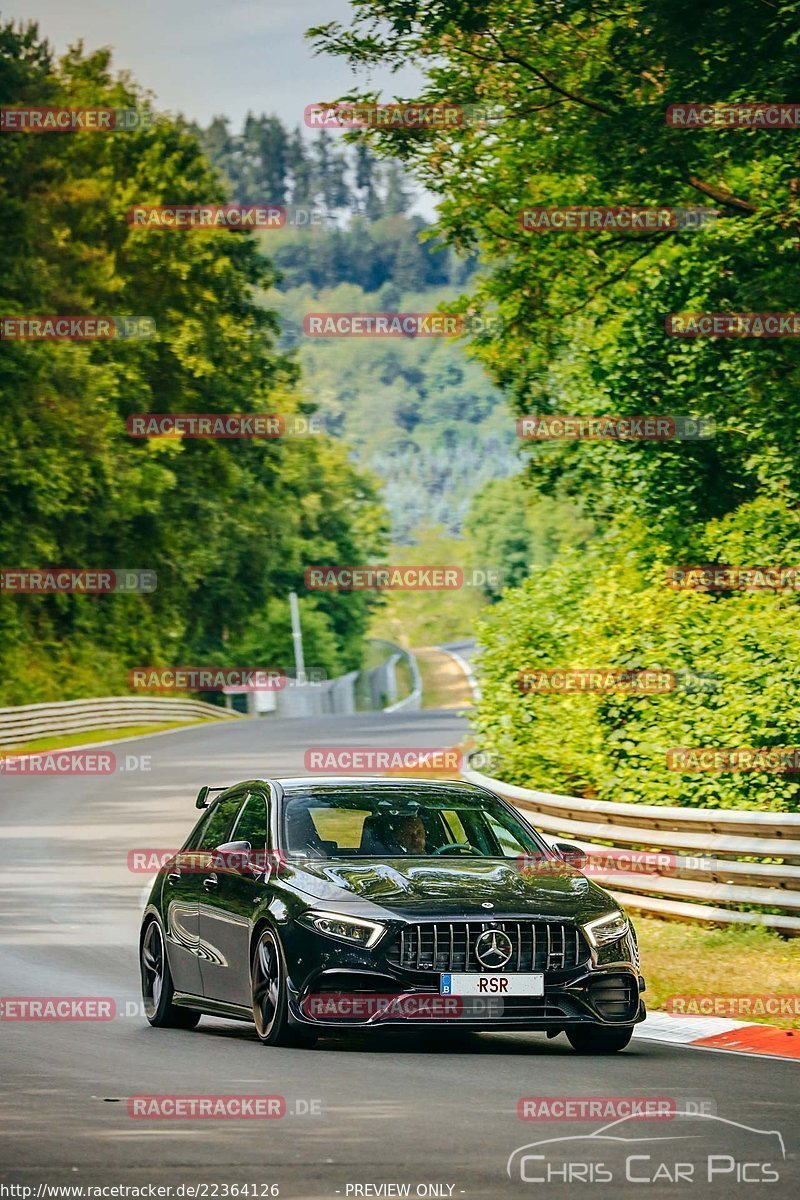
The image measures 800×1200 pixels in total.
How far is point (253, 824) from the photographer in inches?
458

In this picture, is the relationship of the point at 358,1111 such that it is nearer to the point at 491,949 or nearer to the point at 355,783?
the point at 491,949

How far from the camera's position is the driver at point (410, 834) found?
36.8 feet

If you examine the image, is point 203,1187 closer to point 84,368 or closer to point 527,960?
point 527,960

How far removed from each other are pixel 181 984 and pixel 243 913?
125 centimetres

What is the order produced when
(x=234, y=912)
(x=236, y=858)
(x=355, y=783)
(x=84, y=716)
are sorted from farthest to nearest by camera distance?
(x=84, y=716), (x=355, y=783), (x=236, y=858), (x=234, y=912)

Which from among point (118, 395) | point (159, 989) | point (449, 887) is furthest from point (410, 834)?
point (118, 395)

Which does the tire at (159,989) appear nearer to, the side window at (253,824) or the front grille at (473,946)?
the side window at (253,824)

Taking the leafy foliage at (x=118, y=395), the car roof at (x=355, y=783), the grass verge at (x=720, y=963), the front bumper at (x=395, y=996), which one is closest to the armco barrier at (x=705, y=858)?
the grass verge at (x=720, y=963)

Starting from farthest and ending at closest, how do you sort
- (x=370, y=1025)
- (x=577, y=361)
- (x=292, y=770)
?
(x=292, y=770) → (x=577, y=361) → (x=370, y=1025)

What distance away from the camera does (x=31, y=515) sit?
195ft

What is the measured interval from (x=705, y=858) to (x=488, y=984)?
5.73 metres

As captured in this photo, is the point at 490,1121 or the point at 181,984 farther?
the point at 181,984

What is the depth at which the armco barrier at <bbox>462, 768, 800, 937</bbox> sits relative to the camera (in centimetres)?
1445

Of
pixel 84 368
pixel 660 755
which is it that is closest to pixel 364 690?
pixel 84 368
